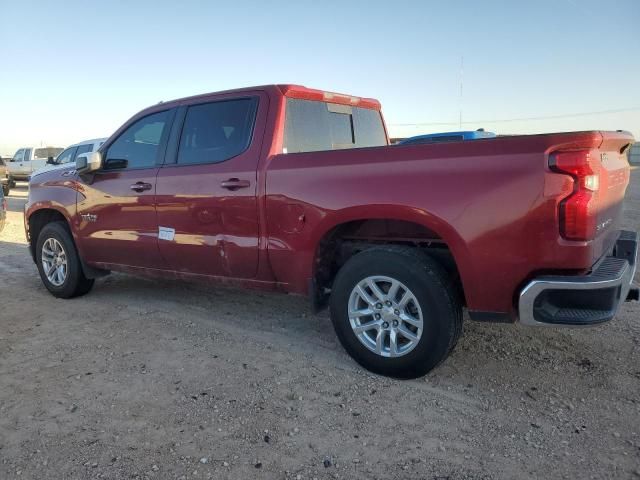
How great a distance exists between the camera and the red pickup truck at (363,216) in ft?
8.98

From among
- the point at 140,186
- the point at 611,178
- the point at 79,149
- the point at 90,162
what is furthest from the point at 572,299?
the point at 79,149

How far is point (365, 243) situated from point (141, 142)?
2459 mm

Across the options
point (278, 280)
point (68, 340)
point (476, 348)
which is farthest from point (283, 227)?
point (68, 340)

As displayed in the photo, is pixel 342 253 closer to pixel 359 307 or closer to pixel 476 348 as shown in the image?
pixel 359 307

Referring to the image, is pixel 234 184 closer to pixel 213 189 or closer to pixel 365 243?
pixel 213 189

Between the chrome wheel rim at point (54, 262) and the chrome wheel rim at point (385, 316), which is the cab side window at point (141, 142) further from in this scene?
the chrome wheel rim at point (385, 316)

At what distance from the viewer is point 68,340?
4.14 meters

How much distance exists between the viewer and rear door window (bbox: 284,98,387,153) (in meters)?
4.02

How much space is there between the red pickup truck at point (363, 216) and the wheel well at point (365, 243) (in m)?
0.01

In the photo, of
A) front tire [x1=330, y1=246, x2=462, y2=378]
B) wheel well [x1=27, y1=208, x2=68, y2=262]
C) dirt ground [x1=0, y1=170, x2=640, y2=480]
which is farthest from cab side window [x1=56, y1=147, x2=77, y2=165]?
front tire [x1=330, y1=246, x2=462, y2=378]

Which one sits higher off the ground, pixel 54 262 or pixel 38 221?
pixel 38 221

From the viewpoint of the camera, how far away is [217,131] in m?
4.23

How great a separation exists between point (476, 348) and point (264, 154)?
83.9 inches

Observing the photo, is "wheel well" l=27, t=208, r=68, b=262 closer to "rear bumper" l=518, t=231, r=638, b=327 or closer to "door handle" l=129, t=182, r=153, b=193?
"door handle" l=129, t=182, r=153, b=193
